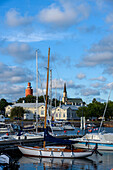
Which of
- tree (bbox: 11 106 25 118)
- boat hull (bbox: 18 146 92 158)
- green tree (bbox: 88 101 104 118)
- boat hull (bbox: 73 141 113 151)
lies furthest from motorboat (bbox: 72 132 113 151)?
tree (bbox: 11 106 25 118)

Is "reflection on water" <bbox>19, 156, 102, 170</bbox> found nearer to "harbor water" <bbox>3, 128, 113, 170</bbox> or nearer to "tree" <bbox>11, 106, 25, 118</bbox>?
"harbor water" <bbox>3, 128, 113, 170</bbox>

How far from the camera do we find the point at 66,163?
35469mm

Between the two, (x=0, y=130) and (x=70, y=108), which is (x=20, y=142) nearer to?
(x=0, y=130)

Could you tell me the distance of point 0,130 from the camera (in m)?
78.2

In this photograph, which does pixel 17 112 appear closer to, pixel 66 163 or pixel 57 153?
pixel 57 153

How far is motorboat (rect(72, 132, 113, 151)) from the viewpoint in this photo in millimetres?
44069

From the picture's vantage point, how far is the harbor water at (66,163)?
33.6 m

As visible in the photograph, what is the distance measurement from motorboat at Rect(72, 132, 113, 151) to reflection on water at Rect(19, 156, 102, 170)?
23.5 ft

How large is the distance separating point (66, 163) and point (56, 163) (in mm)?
1269

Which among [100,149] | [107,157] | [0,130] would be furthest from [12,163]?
[0,130]

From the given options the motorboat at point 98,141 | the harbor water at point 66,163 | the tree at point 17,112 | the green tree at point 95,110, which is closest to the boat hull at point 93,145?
the motorboat at point 98,141

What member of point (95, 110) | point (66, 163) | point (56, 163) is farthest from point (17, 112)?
point (66, 163)

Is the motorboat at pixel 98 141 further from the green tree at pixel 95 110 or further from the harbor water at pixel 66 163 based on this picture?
the green tree at pixel 95 110

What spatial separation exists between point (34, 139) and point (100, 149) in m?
12.3
